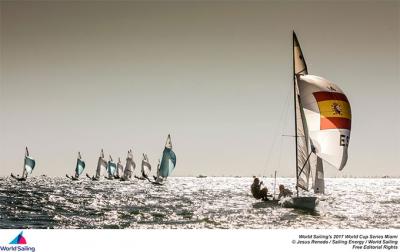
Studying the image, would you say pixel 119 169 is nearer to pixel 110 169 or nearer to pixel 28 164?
pixel 110 169

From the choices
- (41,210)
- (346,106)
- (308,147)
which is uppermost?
(346,106)

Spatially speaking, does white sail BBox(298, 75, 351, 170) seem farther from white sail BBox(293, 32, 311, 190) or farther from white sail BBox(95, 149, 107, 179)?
white sail BBox(95, 149, 107, 179)

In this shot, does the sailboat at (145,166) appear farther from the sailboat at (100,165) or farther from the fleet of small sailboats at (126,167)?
the sailboat at (100,165)

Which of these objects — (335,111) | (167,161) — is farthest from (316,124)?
(167,161)

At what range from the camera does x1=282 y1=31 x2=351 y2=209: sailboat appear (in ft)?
78.7

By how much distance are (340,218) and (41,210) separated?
16965 mm
